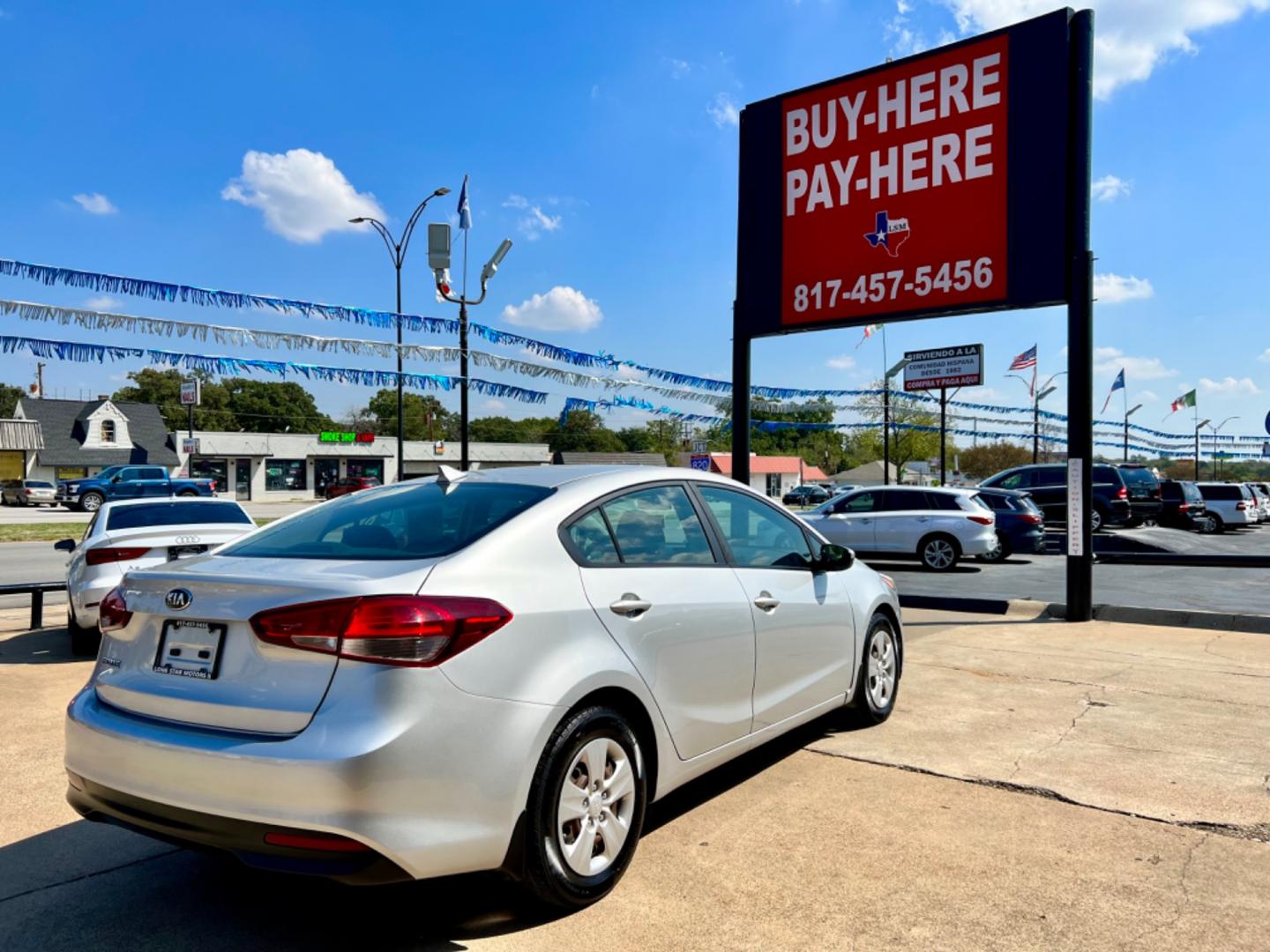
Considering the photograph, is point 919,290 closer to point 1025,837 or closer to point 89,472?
point 1025,837

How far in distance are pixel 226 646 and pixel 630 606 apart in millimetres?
1418

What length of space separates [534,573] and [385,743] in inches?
31.6

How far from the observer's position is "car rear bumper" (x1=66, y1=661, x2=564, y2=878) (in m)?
2.69

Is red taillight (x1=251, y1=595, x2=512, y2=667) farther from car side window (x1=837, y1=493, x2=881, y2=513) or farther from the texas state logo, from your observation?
car side window (x1=837, y1=493, x2=881, y2=513)

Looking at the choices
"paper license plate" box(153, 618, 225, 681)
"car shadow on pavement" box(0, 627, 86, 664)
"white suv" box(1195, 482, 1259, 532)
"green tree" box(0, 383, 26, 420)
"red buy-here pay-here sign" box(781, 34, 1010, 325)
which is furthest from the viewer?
"green tree" box(0, 383, 26, 420)

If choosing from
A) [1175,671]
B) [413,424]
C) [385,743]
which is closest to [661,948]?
[385,743]

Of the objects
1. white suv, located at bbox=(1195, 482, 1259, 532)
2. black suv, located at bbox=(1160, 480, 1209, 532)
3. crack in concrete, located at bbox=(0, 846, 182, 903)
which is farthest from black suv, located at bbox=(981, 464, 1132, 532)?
crack in concrete, located at bbox=(0, 846, 182, 903)

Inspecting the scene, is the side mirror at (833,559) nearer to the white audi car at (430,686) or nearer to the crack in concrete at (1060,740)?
the white audi car at (430,686)

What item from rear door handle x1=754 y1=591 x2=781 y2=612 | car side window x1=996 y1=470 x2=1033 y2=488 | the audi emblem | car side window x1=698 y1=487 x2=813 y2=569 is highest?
car side window x1=996 y1=470 x2=1033 y2=488

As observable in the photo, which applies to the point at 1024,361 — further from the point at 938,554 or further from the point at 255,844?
the point at 255,844

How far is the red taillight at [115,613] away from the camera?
332 centimetres

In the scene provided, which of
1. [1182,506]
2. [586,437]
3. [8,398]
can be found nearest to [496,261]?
[1182,506]

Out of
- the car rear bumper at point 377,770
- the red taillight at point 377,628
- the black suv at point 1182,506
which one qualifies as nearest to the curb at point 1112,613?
the car rear bumper at point 377,770

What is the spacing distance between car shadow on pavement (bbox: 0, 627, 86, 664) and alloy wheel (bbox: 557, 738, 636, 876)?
6257 mm
